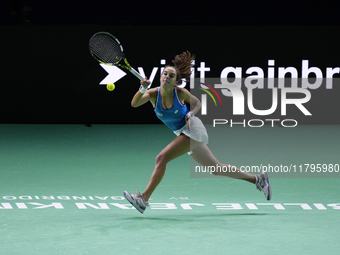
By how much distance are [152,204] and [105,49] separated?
1975 mm

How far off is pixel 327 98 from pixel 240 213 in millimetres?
7971

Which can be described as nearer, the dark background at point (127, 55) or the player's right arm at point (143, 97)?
the player's right arm at point (143, 97)

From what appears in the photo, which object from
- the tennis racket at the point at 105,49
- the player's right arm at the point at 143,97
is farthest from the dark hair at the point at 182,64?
the tennis racket at the point at 105,49

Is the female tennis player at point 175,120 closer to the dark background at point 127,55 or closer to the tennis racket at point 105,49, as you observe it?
the tennis racket at point 105,49

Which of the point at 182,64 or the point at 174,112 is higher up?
the point at 182,64

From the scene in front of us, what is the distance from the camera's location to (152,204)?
21.8 feet

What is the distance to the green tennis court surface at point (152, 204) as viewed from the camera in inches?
200

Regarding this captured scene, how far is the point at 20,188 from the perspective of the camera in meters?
7.44

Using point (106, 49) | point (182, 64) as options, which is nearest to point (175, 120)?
point (182, 64)

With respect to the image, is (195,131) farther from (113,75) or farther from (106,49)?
(113,75)

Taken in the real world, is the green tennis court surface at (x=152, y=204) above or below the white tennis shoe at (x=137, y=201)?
below

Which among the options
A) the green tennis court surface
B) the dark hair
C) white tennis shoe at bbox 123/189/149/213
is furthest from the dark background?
white tennis shoe at bbox 123/189/149/213

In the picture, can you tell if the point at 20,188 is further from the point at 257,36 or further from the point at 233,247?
the point at 257,36

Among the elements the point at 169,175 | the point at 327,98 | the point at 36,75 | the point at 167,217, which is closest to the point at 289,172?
the point at 169,175
